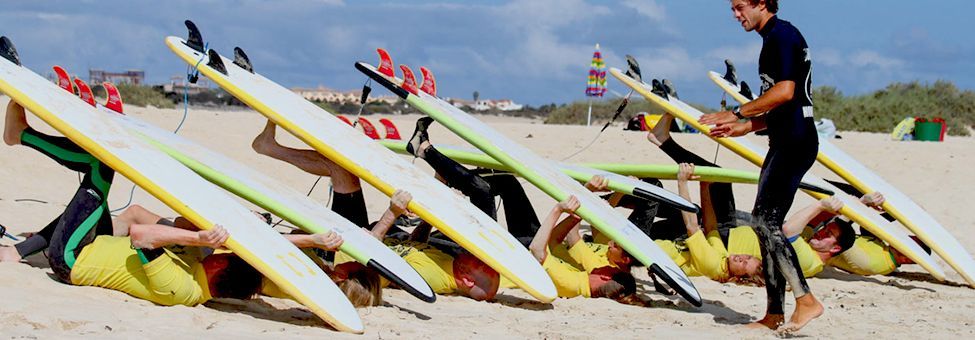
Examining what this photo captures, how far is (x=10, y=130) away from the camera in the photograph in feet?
19.9

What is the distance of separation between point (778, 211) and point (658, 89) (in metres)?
Answer: 3.34

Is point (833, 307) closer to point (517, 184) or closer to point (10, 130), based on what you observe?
point (517, 184)

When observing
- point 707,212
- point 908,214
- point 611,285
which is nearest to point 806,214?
point 707,212

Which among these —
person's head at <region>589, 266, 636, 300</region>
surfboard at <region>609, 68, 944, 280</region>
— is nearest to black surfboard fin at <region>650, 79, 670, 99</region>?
surfboard at <region>609, 68, 944, 280</region>

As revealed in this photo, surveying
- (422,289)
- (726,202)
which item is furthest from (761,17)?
(726,202)

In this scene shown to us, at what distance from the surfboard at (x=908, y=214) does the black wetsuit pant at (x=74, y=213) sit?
503 cm

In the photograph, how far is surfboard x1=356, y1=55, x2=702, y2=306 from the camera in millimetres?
6758

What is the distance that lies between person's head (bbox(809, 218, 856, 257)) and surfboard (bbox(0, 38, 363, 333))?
429cm

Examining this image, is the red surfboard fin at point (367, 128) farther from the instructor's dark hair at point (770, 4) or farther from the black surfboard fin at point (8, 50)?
the instructor's dark hair at point (770, 4)

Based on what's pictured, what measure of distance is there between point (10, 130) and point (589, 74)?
1462cm

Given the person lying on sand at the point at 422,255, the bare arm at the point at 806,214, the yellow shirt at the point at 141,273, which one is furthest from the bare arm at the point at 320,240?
the bare arm at the point at 806,214

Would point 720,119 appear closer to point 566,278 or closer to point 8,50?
point 566,278

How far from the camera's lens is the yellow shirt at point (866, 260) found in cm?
870

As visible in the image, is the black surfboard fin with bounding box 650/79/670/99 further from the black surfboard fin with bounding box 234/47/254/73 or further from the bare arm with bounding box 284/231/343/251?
the bare arm with bounding box 284/231/343/251
